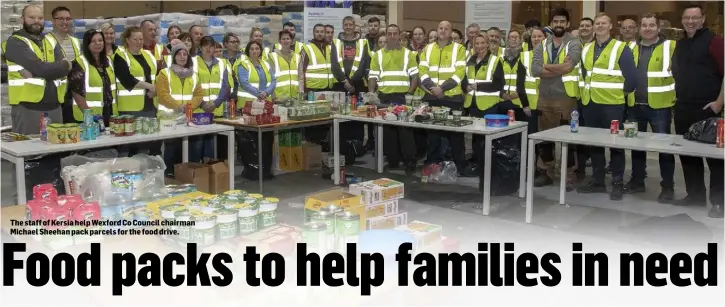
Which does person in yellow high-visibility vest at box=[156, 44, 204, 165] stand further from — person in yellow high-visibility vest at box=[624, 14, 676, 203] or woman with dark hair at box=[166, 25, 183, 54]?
person in yellow high-visibility vest at box=[624, 14, 676, 203]

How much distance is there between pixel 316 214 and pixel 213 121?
313 centimetres

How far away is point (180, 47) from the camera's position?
6090 millimetres

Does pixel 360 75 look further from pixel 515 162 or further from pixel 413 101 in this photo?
pixel 515 162

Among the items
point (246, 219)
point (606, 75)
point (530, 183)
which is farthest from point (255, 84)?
point (246, 219)

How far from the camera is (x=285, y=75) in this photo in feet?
24.1

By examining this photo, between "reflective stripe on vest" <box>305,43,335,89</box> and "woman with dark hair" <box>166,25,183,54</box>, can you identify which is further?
"woman with dark hair" <box>166,25,183,54</box>

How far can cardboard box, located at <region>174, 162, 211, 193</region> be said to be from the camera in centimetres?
575

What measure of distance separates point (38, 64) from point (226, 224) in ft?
10.1

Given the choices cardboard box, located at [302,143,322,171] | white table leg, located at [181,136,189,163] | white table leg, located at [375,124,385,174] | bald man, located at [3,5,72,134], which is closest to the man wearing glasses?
bald man, located at [3,5,72,134]

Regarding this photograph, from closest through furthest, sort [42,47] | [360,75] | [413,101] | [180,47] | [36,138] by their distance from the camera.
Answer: [36,138], [42,47], [180,47], [413,101], [360,75]

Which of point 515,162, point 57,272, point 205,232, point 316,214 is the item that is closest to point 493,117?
point 515,162

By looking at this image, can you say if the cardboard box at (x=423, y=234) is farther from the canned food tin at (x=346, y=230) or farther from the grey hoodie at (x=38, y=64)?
the grey hoodie at (x=38, y=64)

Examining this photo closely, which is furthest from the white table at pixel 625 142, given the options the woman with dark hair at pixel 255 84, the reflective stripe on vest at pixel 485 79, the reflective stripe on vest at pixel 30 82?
the reflective stripe on vest at pixel 30 82

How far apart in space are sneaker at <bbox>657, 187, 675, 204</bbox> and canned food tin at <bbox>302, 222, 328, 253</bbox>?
12.8 ft
